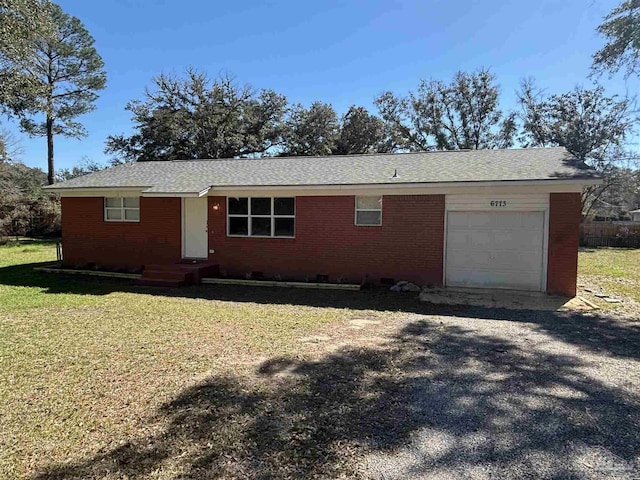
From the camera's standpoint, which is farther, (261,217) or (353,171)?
(353,171)

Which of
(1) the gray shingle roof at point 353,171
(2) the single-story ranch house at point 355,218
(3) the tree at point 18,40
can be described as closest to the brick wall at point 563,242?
(2) the single-story ranch house at point 355,218

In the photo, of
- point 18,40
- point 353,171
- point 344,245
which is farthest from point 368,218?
point 18,40

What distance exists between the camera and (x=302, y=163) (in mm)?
14164

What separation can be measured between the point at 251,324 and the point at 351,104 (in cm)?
3111

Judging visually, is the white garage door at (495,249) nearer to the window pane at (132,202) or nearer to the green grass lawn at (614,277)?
the green grass lawn at (614,277)

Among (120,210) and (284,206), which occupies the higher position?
(284,206)

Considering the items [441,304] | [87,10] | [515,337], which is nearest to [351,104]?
[87,10]

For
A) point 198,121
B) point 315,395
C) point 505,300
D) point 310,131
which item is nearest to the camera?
point 315,395

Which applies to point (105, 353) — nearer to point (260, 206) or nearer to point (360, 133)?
point (260, 206)

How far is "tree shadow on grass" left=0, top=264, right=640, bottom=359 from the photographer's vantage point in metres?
6.32

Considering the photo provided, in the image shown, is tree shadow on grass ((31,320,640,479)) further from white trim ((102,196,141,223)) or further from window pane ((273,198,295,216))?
white trim ((102,196,141,223))

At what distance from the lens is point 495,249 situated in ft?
32.7

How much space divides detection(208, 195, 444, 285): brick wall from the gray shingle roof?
0.72m

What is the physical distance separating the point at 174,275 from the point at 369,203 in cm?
564
